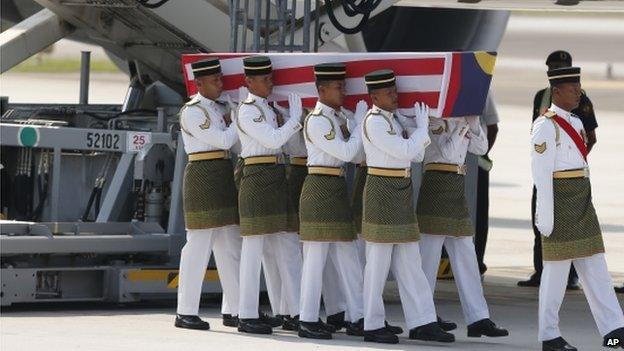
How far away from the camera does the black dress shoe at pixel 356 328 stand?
10609 mm

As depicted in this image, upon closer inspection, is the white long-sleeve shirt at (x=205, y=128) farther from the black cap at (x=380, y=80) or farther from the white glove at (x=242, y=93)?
the black cap at (x=380, y=80)

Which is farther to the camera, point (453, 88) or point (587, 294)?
point (453, 88)

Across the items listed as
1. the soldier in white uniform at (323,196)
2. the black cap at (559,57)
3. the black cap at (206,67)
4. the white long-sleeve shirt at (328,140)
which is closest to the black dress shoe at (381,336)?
the soldier in white uniform at (323,196)

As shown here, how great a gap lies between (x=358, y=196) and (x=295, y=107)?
68 cm

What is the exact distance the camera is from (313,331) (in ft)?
34.6

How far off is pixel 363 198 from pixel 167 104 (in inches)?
163

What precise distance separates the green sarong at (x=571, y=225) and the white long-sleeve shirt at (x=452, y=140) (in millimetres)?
909

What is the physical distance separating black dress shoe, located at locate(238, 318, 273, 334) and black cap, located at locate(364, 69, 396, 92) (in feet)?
5.25

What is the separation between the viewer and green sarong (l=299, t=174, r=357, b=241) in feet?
34.4

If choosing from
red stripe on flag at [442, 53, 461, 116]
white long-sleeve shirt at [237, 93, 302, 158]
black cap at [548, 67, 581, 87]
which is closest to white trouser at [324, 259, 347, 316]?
white long-sleeve shirt at [237, 93, 302, 158]

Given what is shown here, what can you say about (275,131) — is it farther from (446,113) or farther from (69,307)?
(69,307)

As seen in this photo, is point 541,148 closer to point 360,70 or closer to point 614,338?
point 614,338

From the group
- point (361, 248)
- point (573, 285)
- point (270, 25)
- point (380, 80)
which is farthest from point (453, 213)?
point (573, 285)

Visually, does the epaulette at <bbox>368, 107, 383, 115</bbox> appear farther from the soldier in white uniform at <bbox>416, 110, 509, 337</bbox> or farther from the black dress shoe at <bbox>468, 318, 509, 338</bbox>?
the black dress shoe at <bbox>468, 318, 509, 338</bbox>
